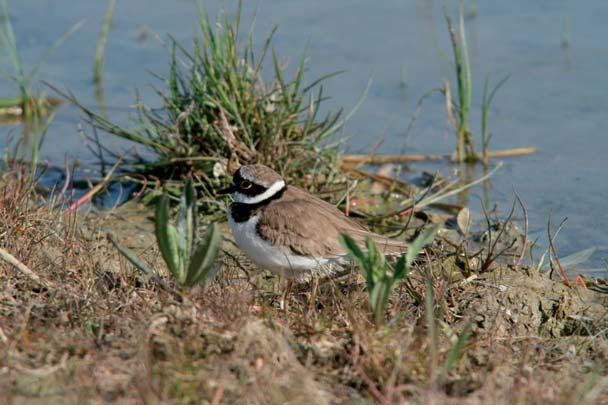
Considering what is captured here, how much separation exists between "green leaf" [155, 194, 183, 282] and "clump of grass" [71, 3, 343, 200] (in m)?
2.34

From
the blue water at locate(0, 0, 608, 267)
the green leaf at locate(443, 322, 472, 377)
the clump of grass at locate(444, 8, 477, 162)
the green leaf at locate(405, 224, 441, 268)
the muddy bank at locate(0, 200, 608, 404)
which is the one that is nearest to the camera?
the muddy bank at locate(0, 200, 608, 404)

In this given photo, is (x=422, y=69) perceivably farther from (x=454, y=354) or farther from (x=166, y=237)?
(x=454, y=354)

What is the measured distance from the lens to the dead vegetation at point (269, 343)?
11.0ft

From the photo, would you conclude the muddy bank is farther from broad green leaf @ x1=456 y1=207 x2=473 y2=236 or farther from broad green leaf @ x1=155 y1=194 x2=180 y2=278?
broad green leaf @ x1=456 y1=207 x2=473 y2=236

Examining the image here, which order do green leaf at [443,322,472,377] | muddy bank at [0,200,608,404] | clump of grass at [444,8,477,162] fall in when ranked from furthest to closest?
clump of grass at [444,8,477,162], green leaf at [443,322,472,377], muddy bank at [0,200,608,404]

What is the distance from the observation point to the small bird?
502 centimetres

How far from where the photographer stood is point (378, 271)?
390 cm

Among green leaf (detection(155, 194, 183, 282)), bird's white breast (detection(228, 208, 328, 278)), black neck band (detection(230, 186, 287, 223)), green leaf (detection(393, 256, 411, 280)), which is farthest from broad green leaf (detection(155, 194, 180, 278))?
black neck band (detection(230, 186, 287, 223))

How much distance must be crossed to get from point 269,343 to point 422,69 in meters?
5.78

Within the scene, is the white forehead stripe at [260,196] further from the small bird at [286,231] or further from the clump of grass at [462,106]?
the clump of grass at [462,106]

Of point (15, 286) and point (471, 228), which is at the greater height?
point (15, 286)

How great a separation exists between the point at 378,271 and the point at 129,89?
216 inches

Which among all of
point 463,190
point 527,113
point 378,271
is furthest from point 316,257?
point 527,113

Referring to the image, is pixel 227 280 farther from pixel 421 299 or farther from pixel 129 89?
pixel 129 89
